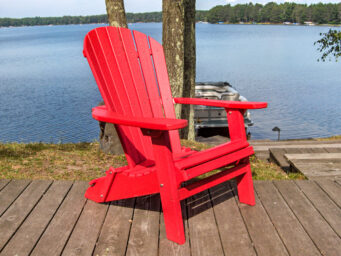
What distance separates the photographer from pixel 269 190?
9.17 feet

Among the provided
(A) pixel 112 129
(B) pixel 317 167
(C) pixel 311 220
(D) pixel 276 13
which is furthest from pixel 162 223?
(D) pixel 276 13

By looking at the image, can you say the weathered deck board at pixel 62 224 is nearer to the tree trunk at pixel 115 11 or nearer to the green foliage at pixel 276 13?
the tree trunk at pixel 115 11

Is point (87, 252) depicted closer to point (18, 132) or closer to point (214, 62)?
point (18, 132)

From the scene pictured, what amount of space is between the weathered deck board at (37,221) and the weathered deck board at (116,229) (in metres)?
0.36

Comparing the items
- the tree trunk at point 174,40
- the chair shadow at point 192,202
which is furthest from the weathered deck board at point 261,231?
the tree trunk at point 174,40

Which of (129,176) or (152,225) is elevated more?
(129,176)

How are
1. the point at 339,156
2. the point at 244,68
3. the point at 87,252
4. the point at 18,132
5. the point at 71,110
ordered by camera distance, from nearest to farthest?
the point at 87,252, the point at 339,156, the point at 18,132, the point at 71,110, the point at 244,68

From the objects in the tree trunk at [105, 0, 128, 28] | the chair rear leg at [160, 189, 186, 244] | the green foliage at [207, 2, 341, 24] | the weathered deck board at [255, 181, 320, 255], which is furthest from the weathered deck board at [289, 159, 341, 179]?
the green foliage at [207, 2, 341, 24]

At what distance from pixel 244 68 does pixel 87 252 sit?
85.1ft

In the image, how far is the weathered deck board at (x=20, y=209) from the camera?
2.21 metres

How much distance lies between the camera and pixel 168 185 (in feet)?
6.79

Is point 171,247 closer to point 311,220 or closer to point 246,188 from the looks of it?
point 246,188

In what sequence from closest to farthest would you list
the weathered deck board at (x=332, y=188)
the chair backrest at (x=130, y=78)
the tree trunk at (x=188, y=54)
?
the chair backrest at (x=130, y=78) < the weathered deck board at (x=332, y=188) < the tree trunk at (x=188, y=54)

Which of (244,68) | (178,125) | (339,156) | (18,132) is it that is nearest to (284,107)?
(244,68)
